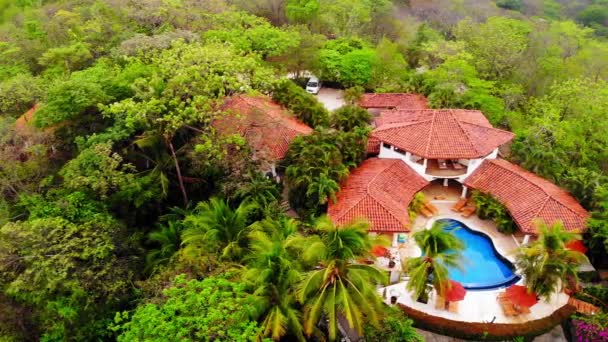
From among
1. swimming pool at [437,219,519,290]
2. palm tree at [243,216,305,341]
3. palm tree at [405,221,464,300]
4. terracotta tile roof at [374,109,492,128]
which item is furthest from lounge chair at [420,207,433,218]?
palm tree at [243,216,305,341]

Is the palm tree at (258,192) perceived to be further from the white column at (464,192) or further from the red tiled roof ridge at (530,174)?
the red tiled roof ridge at (530,174)

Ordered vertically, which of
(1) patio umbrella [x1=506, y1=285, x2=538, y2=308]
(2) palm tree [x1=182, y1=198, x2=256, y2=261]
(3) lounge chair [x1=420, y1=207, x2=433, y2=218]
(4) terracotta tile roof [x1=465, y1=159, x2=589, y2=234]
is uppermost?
(2) palm tree [x1=182, y1=198, x2=256, y2=261]

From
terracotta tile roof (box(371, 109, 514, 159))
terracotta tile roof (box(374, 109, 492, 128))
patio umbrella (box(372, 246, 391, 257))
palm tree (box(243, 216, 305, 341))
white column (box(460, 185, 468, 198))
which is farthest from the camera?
terracotta tile roof (box(374, 109, 492, 128))

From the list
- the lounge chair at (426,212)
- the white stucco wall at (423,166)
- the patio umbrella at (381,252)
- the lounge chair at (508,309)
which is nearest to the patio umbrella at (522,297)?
the lounge chair at (508,309)

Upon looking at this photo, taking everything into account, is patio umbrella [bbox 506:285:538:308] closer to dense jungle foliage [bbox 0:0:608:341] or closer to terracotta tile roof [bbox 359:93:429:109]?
dense jungle foliage [bbox 0:0:608:341]

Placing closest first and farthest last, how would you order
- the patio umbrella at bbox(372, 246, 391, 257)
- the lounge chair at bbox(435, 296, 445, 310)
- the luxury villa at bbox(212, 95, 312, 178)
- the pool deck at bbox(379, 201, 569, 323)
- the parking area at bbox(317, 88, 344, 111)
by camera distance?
the pool deck at bbox(379, 201, 569, 323)
the lounge chair at bbox(435, 296, 445, 310)
the patio umbrella at bbox(372, 246, 391, 257)
the luxury villa at bbox(212, 95, 312, 178)
the parking area at bbox(317, 88, 344, 111)

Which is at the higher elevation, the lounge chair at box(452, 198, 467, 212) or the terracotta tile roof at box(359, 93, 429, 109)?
the terracotta tile roof at box(359, 93, 429, 109)
